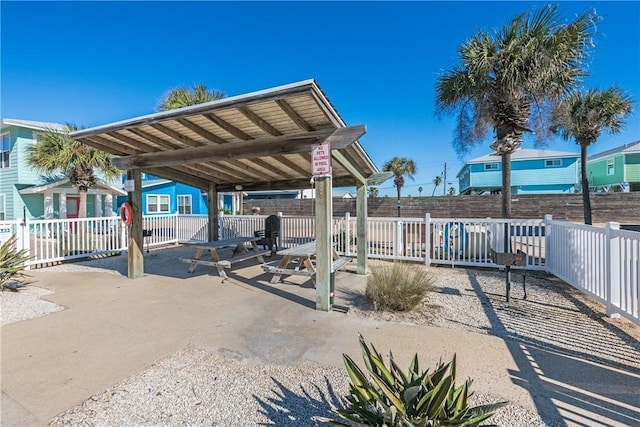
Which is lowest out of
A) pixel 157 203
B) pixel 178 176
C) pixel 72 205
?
pixel 72 205

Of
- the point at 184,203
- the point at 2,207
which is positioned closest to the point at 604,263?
the point at 184,203

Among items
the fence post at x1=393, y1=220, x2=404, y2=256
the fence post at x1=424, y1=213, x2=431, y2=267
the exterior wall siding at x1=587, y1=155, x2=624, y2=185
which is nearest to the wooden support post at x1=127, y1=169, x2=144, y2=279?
the fence post at x1=393, y1=220, x2=404, y2=256

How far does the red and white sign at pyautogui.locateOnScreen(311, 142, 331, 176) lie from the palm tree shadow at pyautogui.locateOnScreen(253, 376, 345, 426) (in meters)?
2.68

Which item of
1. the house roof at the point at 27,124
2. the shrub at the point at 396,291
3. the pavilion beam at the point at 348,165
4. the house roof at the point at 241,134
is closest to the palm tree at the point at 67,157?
the house roof at the point at 27,124

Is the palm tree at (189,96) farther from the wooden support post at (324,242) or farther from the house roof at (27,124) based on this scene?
the wooden support post at (324,242)

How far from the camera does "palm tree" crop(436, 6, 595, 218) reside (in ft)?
21.1

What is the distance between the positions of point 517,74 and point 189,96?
11.9 m

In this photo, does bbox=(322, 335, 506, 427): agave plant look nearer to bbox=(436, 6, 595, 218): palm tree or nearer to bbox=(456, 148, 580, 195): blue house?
bbox=(436, 6, 595, 218): palm tree

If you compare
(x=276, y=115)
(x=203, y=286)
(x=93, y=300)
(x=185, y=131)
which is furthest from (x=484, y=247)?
(x=93, y=300)

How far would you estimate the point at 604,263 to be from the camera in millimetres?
3973

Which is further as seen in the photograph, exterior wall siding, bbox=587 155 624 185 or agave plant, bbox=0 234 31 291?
exterior wall siding, bbox=587 155 624 185

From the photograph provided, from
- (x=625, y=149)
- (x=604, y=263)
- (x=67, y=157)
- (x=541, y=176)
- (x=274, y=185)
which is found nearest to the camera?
(x=604, y=263)

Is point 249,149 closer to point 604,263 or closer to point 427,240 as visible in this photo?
point 427,240

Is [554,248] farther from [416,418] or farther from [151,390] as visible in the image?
[151,390]
